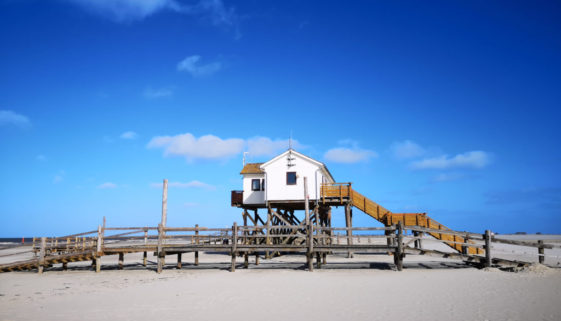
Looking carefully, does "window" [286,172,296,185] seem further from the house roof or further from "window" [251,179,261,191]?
"window" [251,179,261,191]

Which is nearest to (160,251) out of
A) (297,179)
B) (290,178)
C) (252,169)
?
(290,178)

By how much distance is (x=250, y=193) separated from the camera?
2995cm

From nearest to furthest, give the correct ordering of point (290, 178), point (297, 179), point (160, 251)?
point (160, 251)
point (297, 179)
point (290, 178)

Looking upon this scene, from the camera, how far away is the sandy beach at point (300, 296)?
8359 millimetres

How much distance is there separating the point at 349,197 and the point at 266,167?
6518mm

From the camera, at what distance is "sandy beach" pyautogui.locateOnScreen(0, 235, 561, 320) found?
8359mm

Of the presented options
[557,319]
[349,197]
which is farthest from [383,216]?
[557,319]

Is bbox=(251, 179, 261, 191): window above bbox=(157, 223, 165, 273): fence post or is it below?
above

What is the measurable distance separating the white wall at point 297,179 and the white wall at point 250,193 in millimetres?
2039

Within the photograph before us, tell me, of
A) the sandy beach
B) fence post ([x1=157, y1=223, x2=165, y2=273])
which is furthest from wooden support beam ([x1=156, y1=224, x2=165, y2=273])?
the sandy beach

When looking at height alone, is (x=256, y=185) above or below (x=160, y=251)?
above

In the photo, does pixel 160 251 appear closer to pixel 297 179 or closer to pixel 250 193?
pixel 297 179

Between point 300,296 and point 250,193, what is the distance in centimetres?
1971

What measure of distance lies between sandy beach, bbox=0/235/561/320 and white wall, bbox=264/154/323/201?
37.8 ft
